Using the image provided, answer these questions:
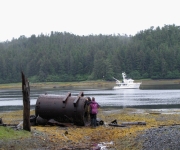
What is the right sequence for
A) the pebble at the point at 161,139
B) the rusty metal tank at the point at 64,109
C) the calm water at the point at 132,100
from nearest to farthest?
the pebble at the point at 161,139
the rusty metal tank at the point at 64,109
the calm water at the point at 132,100

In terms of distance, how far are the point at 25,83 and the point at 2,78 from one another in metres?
168

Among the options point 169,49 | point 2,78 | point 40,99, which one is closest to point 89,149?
point 40,99

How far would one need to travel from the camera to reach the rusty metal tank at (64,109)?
2391 centimetres

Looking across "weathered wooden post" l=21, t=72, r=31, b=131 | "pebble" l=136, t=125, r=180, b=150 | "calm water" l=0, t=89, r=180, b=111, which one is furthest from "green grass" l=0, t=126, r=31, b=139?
"calm water" l=0, t=89, r=180, b=111

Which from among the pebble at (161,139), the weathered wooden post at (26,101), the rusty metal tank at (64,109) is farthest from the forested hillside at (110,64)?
the pebble at (161,139)

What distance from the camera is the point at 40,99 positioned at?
81.9 ft

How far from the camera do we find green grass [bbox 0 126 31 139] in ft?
57.3

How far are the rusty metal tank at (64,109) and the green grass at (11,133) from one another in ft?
17.2

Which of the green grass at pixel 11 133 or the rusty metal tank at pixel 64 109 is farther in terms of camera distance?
the rusty metal tank at pixel 64 109

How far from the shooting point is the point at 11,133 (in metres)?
18.1

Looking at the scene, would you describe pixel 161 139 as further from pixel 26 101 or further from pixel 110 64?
pixel 110 64

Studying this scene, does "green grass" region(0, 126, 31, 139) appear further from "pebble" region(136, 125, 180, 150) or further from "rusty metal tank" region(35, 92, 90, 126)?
"pebble" region(136, 125, 180, 150)

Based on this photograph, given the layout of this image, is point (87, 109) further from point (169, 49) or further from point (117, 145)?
point (169, 49)

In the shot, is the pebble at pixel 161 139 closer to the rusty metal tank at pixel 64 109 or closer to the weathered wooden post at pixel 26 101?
the weathered wooden post at pixel 26 101
